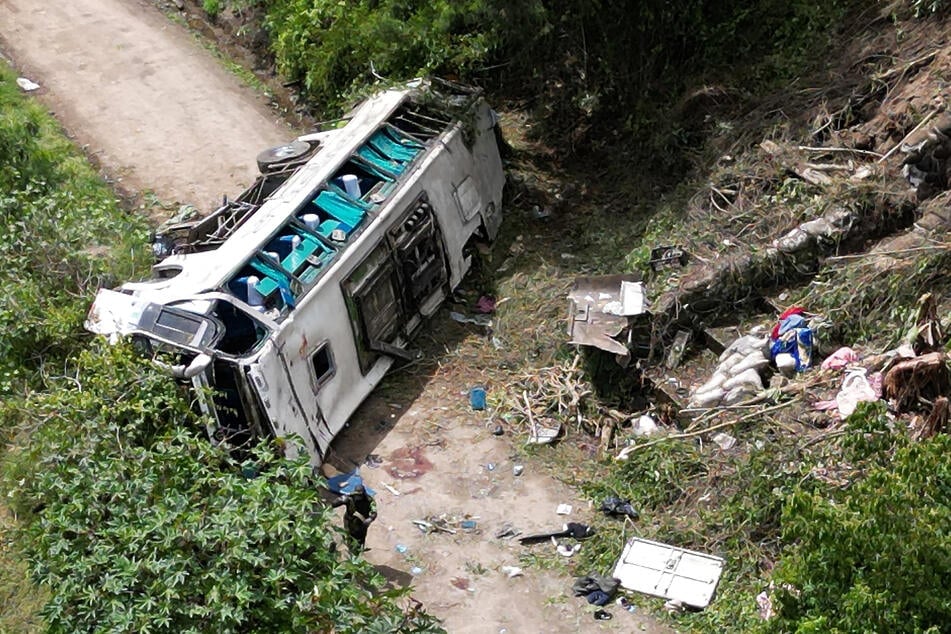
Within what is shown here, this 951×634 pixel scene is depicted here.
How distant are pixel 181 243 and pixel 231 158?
2.96 m

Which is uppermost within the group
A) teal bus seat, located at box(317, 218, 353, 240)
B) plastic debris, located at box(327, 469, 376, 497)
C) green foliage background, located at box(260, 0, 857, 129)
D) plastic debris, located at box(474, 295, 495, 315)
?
green foliage background, located at box(260, 0, 857, 129)

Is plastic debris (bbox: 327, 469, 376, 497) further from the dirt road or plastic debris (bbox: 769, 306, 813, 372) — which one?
plastic debris (bbox: 769, 306, 813, 372)

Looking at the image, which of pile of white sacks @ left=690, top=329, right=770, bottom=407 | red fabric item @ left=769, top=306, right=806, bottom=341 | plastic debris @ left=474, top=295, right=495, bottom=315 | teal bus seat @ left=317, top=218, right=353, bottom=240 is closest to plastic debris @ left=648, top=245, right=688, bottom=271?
pile of white sacks @ left=690, top=329, right=770, bottom=407

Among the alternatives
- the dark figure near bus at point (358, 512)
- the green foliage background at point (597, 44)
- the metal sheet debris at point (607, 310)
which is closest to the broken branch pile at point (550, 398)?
the metal sheet debris at point (607, 310)

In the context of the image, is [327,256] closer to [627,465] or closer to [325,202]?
[325,202]

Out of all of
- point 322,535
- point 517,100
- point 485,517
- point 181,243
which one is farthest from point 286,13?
point 322,535

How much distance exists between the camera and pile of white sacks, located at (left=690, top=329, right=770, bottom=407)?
32.7ft

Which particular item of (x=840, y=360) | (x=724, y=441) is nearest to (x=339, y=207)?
(x=724, y=441)

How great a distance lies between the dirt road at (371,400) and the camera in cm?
914

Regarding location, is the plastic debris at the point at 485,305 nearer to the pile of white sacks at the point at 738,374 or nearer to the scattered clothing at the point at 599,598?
the pile of white sacks at the point at 738,374

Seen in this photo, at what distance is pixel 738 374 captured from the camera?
1013cm

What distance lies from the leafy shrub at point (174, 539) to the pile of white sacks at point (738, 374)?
11.0 feet

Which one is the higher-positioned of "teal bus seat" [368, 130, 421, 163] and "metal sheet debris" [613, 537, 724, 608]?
"teal bus seat" [368, 130, 421, 163]

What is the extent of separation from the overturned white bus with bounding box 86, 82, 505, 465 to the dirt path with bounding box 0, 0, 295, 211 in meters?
2.17
